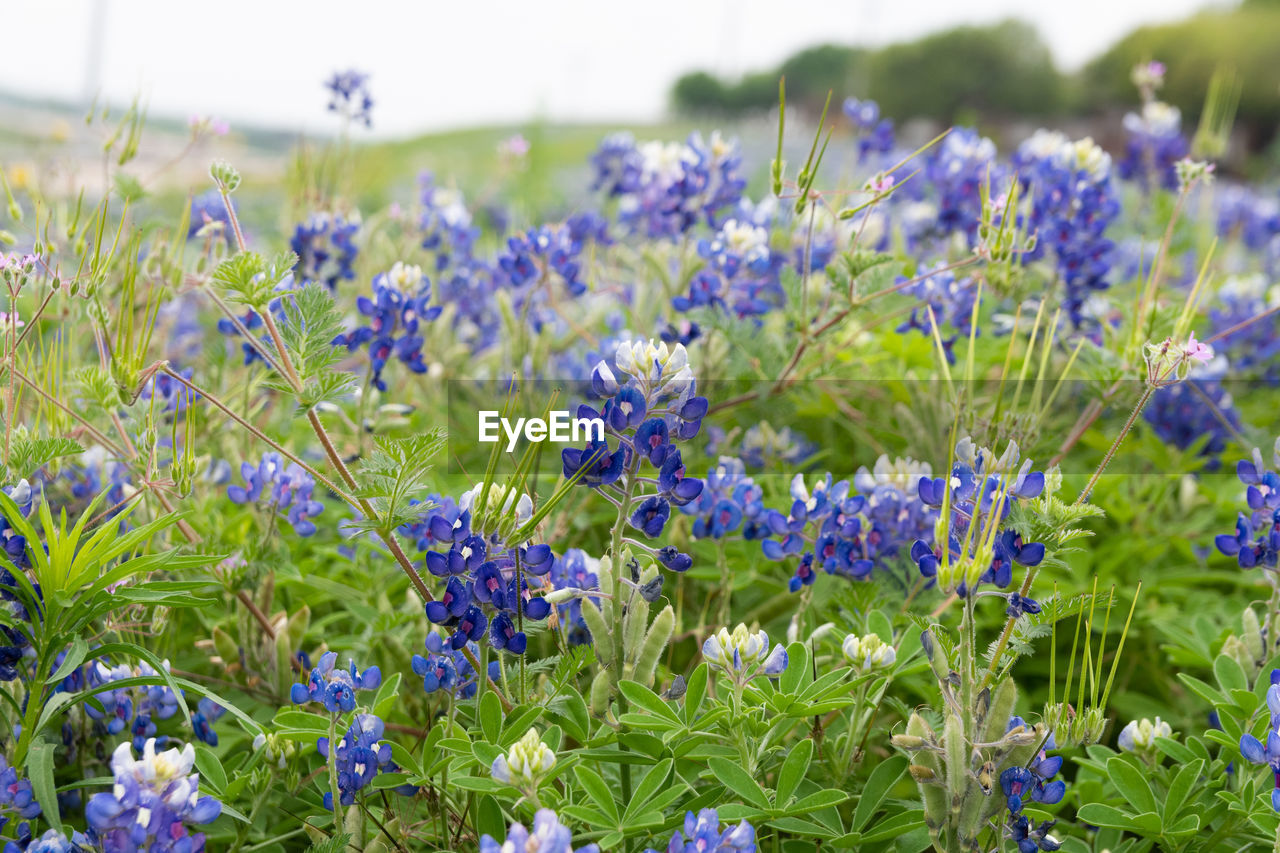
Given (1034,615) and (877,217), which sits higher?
(877,217)

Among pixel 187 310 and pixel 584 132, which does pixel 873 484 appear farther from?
pixel 584 132

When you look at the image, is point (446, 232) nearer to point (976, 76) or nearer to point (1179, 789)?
point (1179, 789)

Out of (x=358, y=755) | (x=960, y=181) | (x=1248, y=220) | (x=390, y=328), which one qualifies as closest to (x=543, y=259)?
(x=390, y=328)

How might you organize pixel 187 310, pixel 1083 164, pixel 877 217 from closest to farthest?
1. pixel 1083 164
2. pixel 877 217
3. pixel 187 310

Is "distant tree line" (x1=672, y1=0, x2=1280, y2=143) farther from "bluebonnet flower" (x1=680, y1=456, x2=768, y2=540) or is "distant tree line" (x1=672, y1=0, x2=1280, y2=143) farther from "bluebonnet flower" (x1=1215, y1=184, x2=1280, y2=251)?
"bluebonnet flower" (x1=680, y1=456, x2=768, y2=540)

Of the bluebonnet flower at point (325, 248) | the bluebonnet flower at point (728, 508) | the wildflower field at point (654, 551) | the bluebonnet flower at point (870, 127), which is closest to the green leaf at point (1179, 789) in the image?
the wildflower field at point (654, 551)

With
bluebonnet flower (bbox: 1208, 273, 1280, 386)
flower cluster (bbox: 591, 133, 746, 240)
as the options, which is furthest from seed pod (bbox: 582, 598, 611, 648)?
bluebonnet flower (bbox: 1208, 273, 1280, 386)

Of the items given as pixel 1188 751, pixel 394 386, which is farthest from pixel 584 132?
pixel 1188 751

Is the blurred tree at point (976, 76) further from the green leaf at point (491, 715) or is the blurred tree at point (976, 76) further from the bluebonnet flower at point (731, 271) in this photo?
the green leaf at point (491, 715)
